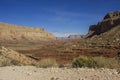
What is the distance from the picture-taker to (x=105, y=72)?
9891 mm

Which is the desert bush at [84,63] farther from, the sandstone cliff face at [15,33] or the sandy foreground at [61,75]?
the sandstone cliff face at [15,33]

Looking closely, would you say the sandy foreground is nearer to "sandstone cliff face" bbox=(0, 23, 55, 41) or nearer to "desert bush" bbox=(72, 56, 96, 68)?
"desert bush" bbox=(72, 56, 96, 68)

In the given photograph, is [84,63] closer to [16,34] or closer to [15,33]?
[15,33]

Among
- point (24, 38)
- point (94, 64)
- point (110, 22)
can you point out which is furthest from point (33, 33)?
point (94, 64)

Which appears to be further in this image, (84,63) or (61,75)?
(84,63)

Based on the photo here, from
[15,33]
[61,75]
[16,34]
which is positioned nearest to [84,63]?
[61,75]

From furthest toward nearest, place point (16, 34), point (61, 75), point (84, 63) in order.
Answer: point (16, 34), point (84, 63), point (61, 75)

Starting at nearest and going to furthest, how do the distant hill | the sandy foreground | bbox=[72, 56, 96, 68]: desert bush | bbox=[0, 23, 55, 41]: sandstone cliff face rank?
1. the sandy foreground
2. bbox=[72, 56, 96, 68]: desert bush
3. the distant hill
4. bbox=[0, 23, 55, 41]: sandstone cliff face

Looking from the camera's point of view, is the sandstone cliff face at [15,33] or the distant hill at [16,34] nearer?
the distant hill at [16,34]

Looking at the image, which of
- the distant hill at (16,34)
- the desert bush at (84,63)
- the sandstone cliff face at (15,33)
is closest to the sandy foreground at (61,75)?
the desert bush at (84,63)

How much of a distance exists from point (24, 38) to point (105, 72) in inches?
5821

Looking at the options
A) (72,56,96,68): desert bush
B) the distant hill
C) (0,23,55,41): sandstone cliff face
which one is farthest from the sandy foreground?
(0,23,55,41): sandstone cliff face

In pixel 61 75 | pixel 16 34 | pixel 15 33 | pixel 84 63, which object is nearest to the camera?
pixel 61 75

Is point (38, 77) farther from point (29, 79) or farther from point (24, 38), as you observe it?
point (24, 38)
